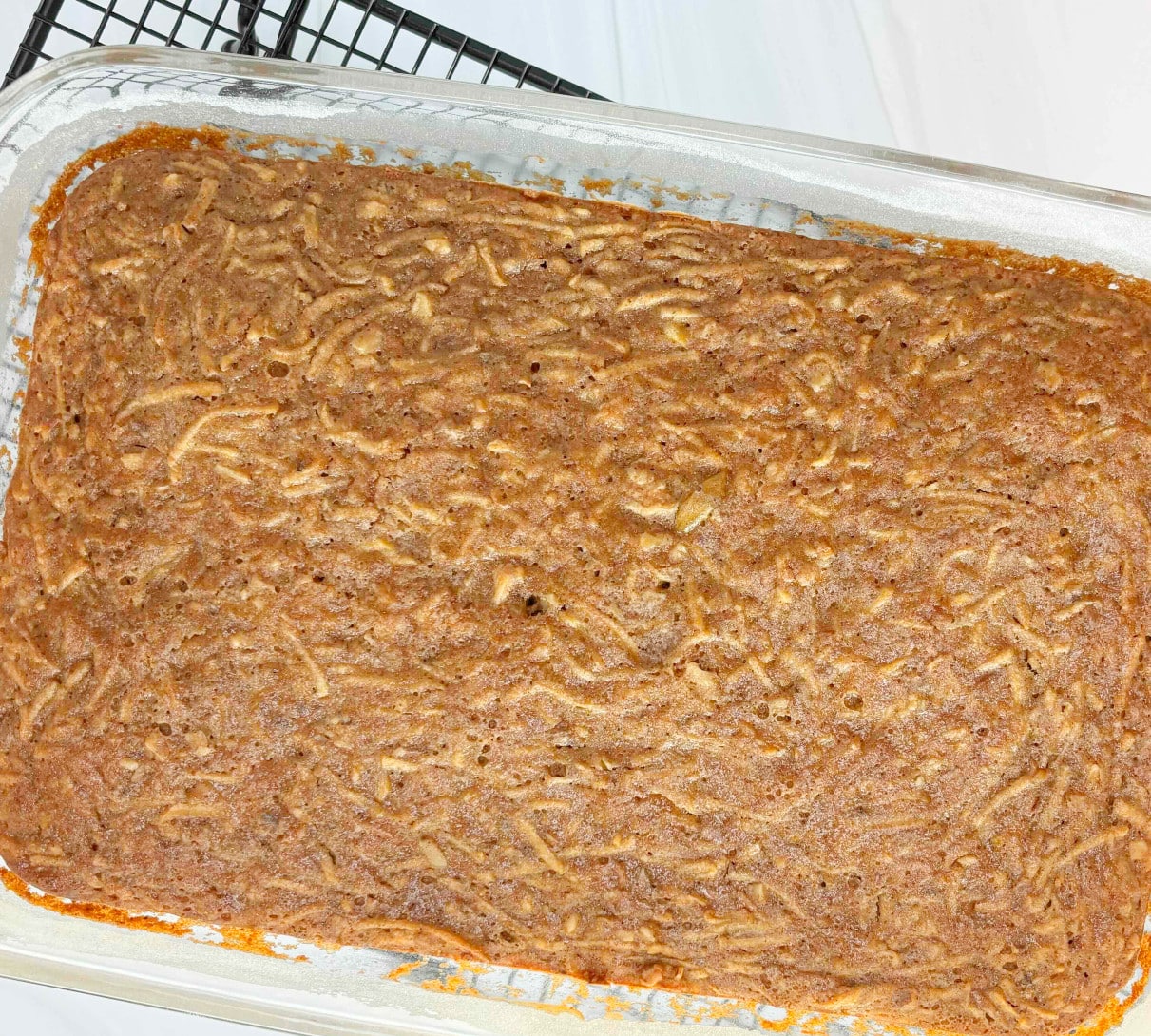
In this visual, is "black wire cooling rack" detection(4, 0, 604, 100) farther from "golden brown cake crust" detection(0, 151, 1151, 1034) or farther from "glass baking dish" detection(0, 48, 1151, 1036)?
"golden brown cake crust" detection(0, 151, 1151, 1034)

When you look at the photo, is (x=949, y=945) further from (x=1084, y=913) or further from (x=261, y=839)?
(x=261, y=839)

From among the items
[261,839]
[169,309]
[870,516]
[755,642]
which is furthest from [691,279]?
[261,839]

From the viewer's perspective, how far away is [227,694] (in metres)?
1.89

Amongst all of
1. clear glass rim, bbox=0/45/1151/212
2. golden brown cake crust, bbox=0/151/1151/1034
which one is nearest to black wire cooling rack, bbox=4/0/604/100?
clear glass rim, bbox=0/45/1151/212

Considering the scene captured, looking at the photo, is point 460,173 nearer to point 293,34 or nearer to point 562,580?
point 293,34

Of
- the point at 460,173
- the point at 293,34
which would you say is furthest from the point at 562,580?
the point at 293,34

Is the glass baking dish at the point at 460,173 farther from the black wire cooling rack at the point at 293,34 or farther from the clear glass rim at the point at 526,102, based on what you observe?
the black wire cooling rack at the point at 293,34

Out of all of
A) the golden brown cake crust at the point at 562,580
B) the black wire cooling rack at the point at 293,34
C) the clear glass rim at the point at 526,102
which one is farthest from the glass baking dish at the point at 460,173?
the black wire cooling rack at the point at 293,34

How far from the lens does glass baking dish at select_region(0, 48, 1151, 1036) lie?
1916mm

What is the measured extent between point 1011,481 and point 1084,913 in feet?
2.91

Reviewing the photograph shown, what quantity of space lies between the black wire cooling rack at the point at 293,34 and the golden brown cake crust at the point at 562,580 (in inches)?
19.6

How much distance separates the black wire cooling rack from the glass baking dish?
12.0 inches

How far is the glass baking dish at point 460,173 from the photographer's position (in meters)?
1.92

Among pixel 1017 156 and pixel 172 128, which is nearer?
pixel 172 128
